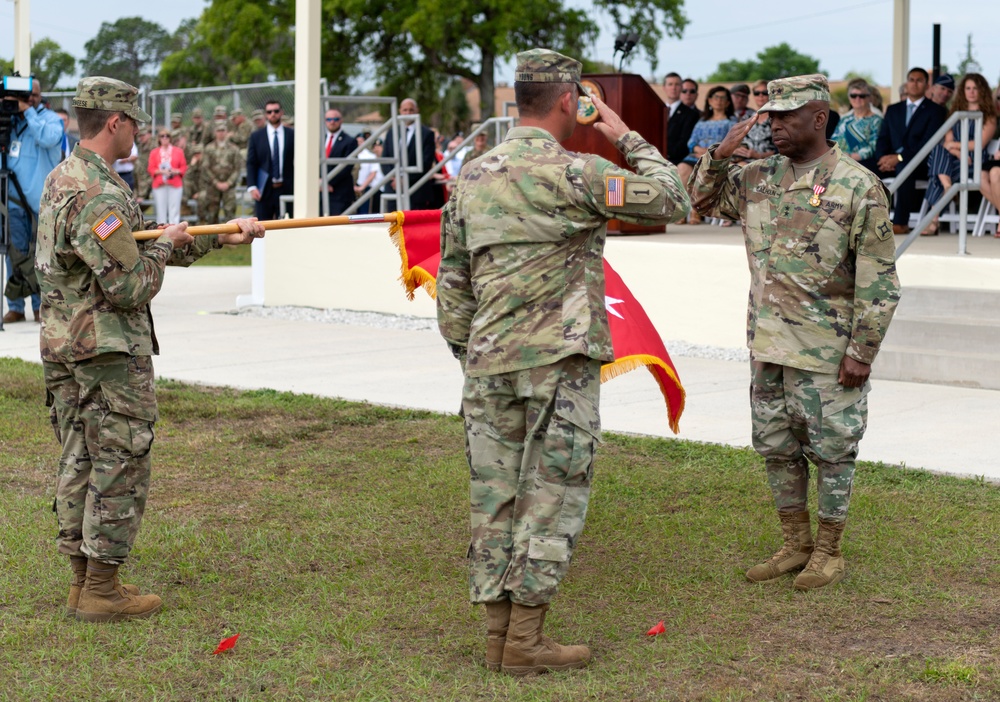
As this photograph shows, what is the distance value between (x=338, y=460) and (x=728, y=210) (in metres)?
2.90

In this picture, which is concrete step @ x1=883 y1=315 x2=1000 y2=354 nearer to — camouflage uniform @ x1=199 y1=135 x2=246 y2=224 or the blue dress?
the blue dress

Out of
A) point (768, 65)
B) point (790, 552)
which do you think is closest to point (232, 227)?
point (790, 552)

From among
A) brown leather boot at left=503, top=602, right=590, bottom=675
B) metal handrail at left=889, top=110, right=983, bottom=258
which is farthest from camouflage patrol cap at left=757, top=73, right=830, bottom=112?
metal handrail at left=889, top=110, right=983, bottom=258

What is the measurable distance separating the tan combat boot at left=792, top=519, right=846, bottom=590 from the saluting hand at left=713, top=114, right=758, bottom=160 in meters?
1.47

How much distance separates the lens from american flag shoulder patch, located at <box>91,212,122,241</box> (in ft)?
14.7

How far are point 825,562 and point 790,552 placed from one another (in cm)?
16

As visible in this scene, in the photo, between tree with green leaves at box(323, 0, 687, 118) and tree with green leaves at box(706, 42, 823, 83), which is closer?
tree with green leaves at box(323, 0, 687, 118)

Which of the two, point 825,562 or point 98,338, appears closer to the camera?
point 98,338

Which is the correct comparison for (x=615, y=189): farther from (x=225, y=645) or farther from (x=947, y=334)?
(x=947, y=334)

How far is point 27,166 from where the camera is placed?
1223cm

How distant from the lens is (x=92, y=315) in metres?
4.61

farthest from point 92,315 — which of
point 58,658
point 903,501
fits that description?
point 903,501

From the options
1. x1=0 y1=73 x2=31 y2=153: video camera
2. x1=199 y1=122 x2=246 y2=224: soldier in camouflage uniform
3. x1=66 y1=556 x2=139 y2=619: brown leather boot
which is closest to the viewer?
x1=66 y1=556 x2=139 y2=619: brown leather boot

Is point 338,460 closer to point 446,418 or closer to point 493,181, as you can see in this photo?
point 446,418
